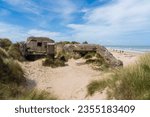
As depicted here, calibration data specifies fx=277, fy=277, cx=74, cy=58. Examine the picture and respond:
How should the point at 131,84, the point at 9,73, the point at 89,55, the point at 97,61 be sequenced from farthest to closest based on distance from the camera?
the point at 89,55 → the point at 97,61 → the point at 9,73 → the point at 131,84

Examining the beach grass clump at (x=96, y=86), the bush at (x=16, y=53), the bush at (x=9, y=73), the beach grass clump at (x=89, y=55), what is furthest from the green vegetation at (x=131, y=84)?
the bush at (x=16, y=53)

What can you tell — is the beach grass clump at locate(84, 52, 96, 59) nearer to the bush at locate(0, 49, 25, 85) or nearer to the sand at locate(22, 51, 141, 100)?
the sand at locate(22, 51, 141, 100)

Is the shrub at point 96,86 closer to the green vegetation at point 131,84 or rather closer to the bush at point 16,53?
the green vegetation at point 131,84

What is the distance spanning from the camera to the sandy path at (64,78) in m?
9.24

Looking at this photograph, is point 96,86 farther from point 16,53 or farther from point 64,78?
point 16,53

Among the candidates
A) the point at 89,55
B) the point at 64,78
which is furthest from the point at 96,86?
the point at 89,55

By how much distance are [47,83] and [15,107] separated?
627 cm

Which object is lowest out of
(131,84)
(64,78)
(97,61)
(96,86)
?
(64,78)

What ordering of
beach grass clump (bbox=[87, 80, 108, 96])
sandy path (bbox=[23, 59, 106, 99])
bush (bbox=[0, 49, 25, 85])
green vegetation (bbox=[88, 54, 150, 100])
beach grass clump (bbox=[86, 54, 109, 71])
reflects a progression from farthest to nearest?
beach grass clump (bbox=[86, 54, 109, 71]) → sandy path (bbox=[23, 59, 106, 99]) → bush (bbox=[0, 49, 25, 85]) → beach grass clump (bbox=[87, 80, 108, 96]) → green vegetation (bbox=[88, 54, 150, 100])

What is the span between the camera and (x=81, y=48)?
16.9 meters

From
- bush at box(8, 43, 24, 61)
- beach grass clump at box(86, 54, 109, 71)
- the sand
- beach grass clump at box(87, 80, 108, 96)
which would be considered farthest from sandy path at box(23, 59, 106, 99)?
bush at box(8, 43, 24, 61)

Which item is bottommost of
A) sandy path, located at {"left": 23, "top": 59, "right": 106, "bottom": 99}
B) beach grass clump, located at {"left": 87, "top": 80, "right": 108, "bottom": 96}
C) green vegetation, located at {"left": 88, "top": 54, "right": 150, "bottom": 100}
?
sandy path, located at {"left": 23, "top": 59, "right": 106, "bottom": 99}

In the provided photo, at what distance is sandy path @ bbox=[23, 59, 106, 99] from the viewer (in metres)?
9.24

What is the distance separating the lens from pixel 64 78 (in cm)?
1182
